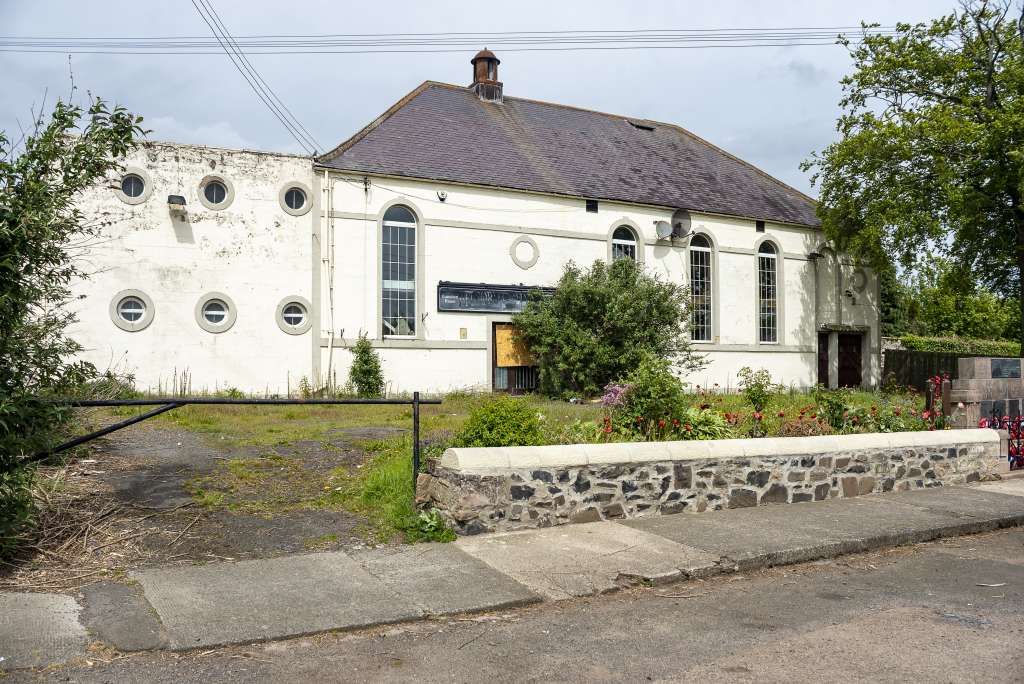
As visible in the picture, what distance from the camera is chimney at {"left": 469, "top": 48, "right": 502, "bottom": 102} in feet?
88.3

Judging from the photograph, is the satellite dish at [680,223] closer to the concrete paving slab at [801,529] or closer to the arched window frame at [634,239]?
the arched window frame at [634,239]

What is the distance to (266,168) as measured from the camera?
19.9 meters

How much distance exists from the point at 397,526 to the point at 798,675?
398cm

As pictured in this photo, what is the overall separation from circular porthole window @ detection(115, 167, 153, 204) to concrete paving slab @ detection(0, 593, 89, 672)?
49.7 ft

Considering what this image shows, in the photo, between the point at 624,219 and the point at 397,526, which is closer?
the point at 397,526

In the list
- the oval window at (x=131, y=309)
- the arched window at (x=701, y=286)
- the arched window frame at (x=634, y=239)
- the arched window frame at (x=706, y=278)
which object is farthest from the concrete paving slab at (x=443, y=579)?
the arched window frame at (x=706, y=278)

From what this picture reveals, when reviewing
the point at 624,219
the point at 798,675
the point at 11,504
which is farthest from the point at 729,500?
the point at 624,219

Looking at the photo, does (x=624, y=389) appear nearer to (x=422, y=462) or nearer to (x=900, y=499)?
(x=422, y=462)

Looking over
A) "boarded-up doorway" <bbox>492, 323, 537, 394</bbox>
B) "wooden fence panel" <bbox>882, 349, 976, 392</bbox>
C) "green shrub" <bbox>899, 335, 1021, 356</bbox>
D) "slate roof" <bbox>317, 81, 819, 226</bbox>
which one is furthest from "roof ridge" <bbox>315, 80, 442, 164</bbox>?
"green shrub" <bbox>899, 335, 1021, 356</bbox>

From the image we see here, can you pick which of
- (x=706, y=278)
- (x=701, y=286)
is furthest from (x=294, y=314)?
(x=706, y=278)

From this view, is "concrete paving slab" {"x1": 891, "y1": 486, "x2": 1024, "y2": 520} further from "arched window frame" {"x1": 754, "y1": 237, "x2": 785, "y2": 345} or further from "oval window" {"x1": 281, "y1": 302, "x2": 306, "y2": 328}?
"arched window frame" {"x1": 754, "y1": 237, "x2": 785, "y2": 345}

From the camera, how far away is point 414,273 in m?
21.5

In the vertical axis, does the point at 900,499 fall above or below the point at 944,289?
below

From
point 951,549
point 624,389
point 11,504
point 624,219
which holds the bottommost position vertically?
point 951,549
